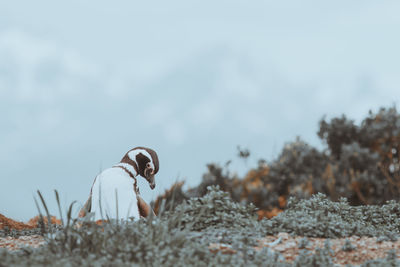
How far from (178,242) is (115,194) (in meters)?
1.53

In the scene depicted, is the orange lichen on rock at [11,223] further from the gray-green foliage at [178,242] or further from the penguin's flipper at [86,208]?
the gray-green foliage at [178,242]

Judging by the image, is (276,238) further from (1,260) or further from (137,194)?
(1,260)

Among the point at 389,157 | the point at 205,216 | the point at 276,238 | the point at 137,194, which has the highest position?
the point at 389,157

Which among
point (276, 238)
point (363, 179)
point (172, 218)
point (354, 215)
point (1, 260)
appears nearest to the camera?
point (1, 260)

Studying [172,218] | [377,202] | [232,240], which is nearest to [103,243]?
[172,218]

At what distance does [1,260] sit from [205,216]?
2.73 meters

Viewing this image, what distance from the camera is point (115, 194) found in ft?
21.2

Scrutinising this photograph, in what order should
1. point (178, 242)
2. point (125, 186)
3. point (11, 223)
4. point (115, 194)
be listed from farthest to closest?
point (11, 223), point (125, 186), point (115, 194), point (178, 242)

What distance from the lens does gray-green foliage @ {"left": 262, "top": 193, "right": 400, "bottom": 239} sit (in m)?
6.39

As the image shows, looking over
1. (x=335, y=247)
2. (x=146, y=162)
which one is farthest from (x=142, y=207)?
(x=335, y=247)

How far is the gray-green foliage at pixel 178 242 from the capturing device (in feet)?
15.7

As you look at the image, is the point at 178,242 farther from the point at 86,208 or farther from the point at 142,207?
the point at 86,208

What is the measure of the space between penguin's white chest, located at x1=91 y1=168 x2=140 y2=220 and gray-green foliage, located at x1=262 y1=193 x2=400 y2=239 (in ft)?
5.74

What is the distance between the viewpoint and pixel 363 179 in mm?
12328
